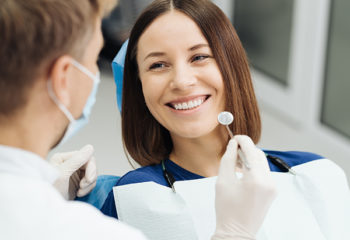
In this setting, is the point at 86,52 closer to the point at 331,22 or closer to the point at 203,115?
the point at 203,115

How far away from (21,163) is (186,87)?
64cm

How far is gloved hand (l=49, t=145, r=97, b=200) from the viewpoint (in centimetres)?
153

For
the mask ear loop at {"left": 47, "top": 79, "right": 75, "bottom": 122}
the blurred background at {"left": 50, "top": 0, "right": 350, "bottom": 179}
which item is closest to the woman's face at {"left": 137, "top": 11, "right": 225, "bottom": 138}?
the mask ear loop at {"left": 47, "top": 79, "right": 75, "bottom": 122}

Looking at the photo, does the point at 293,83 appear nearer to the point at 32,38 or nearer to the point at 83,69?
the point at 83,69

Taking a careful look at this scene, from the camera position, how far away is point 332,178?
5.06ft

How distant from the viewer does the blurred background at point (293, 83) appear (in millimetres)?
3191

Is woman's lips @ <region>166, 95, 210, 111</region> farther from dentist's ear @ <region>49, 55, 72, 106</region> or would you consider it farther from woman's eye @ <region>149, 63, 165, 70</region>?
dentist's ear @ <region>49, 55, 72, 106</region>

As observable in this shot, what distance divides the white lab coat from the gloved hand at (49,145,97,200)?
62 centimetres

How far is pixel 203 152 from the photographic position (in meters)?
1.58

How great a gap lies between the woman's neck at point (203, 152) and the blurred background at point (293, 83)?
1.49 meters

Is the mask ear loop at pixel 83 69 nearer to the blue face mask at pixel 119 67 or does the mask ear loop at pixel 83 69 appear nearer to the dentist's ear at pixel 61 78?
the dentist's ear at pixel 61 78

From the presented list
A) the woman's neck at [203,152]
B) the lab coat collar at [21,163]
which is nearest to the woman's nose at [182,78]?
the woman's neck at [203,152]

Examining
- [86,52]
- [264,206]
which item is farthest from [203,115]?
[86,52]

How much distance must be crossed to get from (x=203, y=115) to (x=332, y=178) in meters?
0.44
